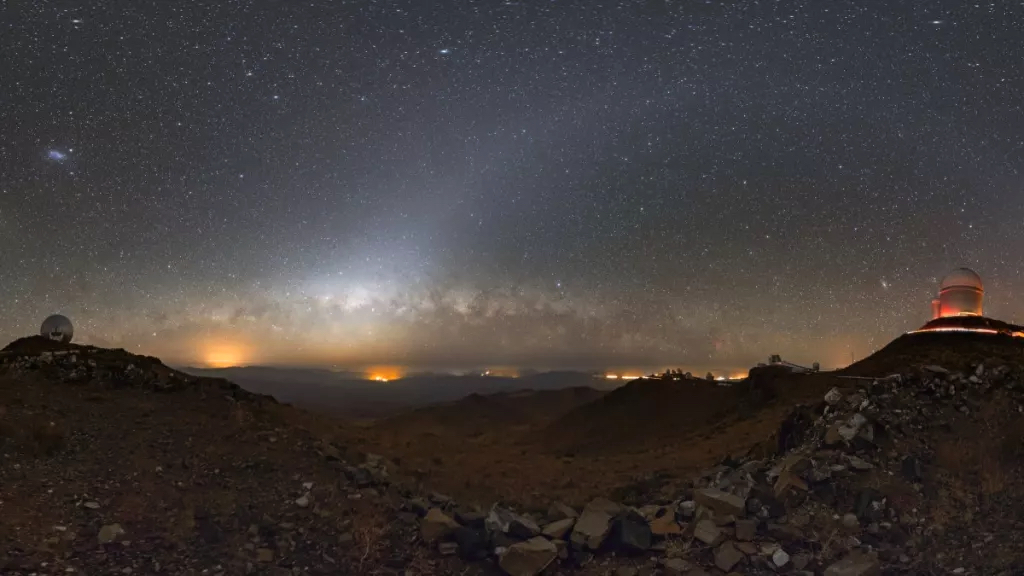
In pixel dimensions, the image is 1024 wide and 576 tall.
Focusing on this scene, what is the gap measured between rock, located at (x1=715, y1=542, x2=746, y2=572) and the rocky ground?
45 mm

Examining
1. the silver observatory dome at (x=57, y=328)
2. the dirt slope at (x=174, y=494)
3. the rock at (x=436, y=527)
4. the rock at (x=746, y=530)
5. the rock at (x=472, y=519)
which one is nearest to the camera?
the dirt slope at (x=174, y=494)

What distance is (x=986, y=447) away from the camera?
14.9 metres

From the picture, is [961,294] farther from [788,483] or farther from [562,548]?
[562,548]

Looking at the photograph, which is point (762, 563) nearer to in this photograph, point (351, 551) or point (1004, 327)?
point (351, 551)

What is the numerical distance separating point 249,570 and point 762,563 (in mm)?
10043

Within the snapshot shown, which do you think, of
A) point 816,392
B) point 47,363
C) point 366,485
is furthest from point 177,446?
point 816,392

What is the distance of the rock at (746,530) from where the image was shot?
40.1 feet

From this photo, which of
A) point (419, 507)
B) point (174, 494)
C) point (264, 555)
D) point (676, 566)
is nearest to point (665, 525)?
point (676, 566)

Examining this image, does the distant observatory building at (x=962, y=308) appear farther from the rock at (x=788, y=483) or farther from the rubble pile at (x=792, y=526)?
the rock at (x=788, y=483)

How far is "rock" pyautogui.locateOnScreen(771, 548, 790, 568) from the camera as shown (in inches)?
442

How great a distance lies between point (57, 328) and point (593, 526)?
3623cm

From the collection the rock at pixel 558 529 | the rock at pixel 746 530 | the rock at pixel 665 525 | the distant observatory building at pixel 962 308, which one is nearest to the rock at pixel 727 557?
the rock at pixel 746 530

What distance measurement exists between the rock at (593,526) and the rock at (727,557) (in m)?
2.30

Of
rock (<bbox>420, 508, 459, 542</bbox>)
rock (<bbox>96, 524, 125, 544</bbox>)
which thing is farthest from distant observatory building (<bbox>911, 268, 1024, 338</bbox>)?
rock (<bbox>96, 524, 125, 544</bbox>)
